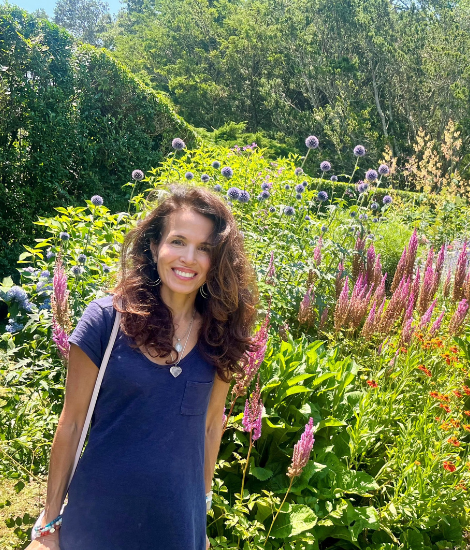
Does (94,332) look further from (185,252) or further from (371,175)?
(371,175)

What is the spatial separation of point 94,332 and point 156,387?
0.26 m

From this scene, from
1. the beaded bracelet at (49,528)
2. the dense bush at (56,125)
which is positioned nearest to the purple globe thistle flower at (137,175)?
the dense bush at (56,125)

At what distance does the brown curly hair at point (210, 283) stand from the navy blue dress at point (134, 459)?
0.42ft

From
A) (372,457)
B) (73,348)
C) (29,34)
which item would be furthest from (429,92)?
(73,348)

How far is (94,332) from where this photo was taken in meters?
1.53

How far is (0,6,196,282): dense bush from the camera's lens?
6.00 meters

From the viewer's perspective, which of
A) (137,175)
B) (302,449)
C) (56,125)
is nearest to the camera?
(302,449)

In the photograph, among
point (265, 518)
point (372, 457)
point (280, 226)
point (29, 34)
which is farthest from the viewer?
point (29, 34)

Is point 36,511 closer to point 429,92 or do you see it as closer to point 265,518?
point 265,518

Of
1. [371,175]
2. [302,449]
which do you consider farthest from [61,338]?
[371,175]

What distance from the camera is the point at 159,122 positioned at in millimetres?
8008

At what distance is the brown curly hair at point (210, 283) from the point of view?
1.70 m

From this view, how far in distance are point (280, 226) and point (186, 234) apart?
3.17m

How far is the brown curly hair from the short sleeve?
0.07 metres
